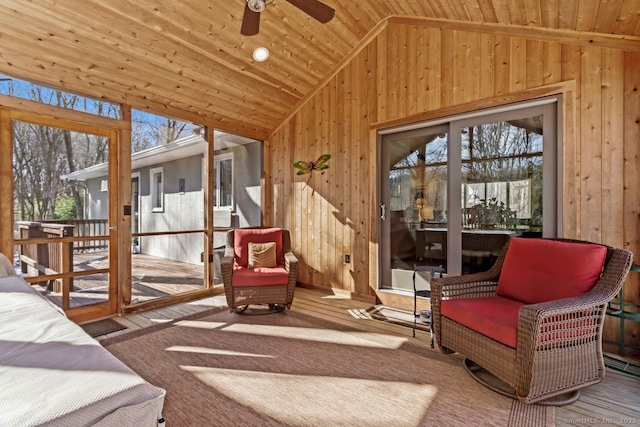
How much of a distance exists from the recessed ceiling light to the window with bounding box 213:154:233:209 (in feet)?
8.89

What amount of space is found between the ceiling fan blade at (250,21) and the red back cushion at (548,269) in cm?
288

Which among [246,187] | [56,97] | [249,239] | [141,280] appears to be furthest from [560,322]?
[141,280]

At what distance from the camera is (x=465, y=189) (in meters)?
3.48

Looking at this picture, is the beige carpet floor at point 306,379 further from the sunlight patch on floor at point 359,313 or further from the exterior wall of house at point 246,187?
the exterior wall of house at point 246,187

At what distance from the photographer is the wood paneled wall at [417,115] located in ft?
8.57

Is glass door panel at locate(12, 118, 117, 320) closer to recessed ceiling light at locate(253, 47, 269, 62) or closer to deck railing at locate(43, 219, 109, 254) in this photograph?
deck railing at locate(43, 219, 109, 254)

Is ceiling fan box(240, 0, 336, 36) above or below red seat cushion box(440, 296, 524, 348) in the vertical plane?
above

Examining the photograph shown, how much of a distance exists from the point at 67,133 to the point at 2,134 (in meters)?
0.51

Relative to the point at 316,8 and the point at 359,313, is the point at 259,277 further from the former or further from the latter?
the point at 316,8

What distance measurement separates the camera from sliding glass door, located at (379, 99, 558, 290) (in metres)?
3.05

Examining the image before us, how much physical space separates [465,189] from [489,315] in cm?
173

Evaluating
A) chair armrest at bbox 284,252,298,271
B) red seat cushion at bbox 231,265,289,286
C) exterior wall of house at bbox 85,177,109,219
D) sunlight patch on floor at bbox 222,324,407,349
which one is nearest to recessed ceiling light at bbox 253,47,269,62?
exterior wall of house at bbox 85,177,109,219

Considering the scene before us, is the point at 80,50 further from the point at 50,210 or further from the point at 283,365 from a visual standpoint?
the point at 283,365

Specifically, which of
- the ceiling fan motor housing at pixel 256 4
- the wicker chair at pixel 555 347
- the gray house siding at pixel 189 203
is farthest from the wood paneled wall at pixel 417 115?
the ceiling fan motor housing at pixel 256 4
